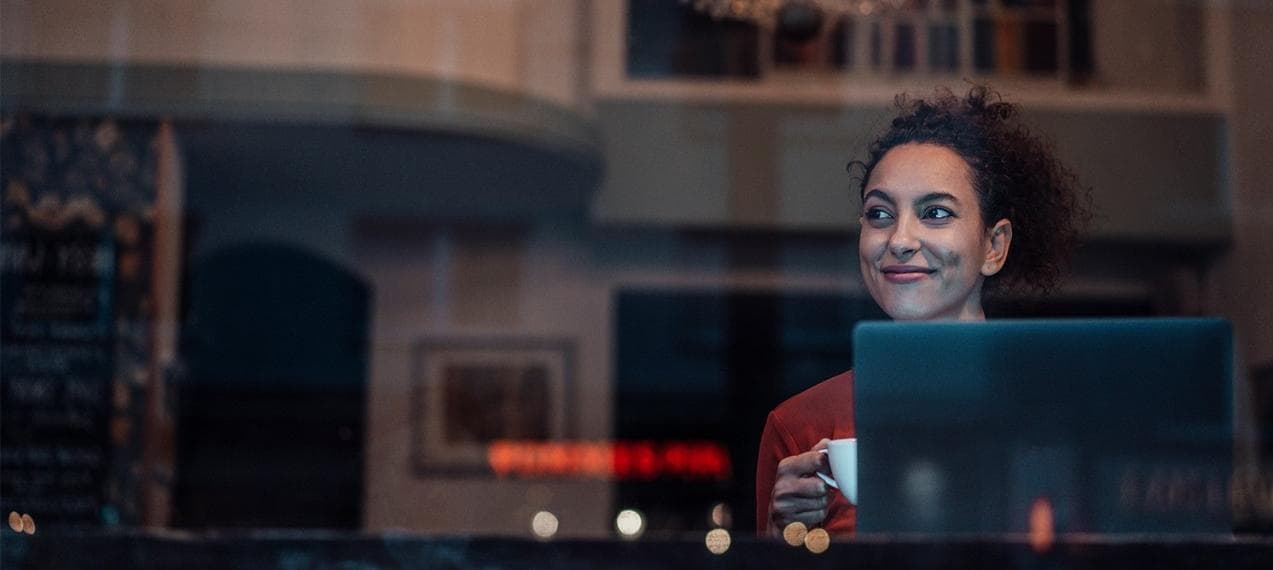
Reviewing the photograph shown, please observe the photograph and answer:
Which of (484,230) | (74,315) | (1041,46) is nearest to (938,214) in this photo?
(1041,46)

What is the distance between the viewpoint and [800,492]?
3.14 ft

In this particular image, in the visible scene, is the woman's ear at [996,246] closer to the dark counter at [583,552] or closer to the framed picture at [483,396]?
the dark counter at [583,552]

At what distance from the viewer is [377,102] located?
10.9 ft

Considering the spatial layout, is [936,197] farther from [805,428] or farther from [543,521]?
[543,521]

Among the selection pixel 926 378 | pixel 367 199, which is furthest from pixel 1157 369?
pixel 367 199

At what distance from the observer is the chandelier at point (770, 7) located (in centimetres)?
252

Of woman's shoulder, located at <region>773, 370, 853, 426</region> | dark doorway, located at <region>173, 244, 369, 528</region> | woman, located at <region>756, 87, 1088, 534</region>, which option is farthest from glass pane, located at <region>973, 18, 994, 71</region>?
dark doorway, located at <region>173, 244, 369, 528</region>

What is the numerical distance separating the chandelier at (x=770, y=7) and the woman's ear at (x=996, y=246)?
1.41 metres

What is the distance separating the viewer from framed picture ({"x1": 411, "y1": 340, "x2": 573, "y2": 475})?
12.9 ft

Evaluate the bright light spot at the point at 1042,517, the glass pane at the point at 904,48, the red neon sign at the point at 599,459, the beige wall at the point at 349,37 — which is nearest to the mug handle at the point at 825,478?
the bright light spot at the point at 1042,517

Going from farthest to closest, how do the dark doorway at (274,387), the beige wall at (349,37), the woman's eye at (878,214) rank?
the dark doorway at (274,387) → the beige wall at (349,37) → the woman's eye at (878,214)

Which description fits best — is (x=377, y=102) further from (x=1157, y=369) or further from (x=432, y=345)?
(x=1157, y=369)

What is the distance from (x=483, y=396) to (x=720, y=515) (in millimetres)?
797

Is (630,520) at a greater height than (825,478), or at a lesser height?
lesser
